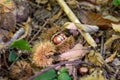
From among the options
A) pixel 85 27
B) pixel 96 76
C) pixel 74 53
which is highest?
pixel 85 27

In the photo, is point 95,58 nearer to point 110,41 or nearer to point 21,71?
point 110,41

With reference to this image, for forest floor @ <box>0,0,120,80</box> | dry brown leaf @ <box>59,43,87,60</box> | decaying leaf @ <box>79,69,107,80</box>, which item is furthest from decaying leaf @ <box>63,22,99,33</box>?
decaying leaf @ <box>79,69,107,80</box>

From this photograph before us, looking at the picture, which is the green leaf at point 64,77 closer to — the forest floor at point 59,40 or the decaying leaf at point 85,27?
the forest floor at point 59,40

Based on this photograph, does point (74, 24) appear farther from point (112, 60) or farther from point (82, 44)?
point (112, 60)

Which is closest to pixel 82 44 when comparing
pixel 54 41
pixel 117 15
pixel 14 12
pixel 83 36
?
pixel 83 36

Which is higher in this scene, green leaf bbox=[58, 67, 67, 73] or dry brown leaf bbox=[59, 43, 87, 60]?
dry brown leaf bbox=[59, 43, 87, 60]

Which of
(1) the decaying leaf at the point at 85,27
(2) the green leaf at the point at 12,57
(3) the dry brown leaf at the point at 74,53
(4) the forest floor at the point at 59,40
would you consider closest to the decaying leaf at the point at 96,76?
(4) the forest floor at the point at 59,40

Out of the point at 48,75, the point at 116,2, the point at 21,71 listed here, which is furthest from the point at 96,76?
the point at 116,2

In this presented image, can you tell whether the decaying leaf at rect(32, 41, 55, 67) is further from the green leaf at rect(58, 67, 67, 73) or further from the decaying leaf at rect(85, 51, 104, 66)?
the decaying leaf at rect(85, 51, 104, 66)
